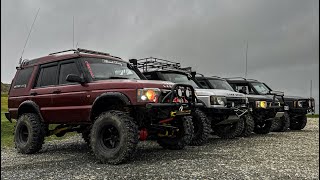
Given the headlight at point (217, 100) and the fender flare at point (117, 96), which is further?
the headlight at point (217, 100)

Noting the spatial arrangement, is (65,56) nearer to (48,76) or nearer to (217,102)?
(48,76)

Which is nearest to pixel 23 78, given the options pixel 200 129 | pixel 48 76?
pixel 48 76

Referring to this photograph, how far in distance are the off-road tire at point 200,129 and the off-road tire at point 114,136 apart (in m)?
2.96

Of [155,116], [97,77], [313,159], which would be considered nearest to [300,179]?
[313,159]

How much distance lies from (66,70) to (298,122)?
11.4m

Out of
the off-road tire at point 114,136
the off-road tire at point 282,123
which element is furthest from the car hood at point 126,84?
the off-road tire at point 282,123

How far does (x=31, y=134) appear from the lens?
7.43 m

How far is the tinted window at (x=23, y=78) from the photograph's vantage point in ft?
26.6

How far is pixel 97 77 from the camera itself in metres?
6.78

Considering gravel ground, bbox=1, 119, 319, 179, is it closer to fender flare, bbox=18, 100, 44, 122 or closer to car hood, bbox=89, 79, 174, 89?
fender flare, bbox=18, 100, 44, 122

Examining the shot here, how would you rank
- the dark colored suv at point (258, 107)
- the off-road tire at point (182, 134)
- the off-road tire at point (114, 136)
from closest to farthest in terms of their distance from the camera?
the off-road tire at point (114, 136)
the off-road tire at point (182, 134)
the dark colored suv at point (258, 107)

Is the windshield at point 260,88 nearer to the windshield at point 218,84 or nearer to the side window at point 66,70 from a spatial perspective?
the windshield at point 218,84

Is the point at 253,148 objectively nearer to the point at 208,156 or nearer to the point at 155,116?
the point at 208,156

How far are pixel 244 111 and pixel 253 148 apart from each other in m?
1.88
